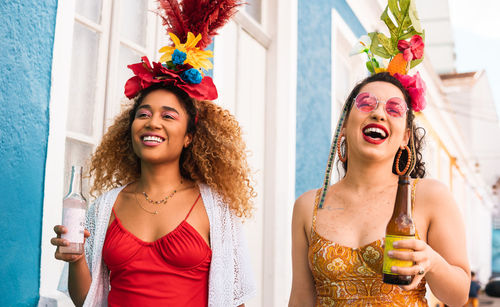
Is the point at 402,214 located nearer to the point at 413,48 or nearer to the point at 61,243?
the point at 413,48

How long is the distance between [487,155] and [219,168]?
18825 mm

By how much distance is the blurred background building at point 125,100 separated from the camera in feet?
8.05

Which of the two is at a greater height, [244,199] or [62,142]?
[62,142]

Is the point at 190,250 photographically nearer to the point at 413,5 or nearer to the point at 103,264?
the point at 103,264

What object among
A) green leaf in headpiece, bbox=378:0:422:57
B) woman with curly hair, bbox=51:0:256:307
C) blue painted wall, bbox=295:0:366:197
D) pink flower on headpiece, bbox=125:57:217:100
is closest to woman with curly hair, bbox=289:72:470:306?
green leaf in headpiece, bbox=378:0:422:57

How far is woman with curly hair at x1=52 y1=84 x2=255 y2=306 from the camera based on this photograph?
2326 millimetres

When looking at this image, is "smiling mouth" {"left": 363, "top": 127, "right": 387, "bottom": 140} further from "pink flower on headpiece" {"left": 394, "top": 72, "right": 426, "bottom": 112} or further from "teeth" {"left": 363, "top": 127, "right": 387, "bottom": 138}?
"pink flower on headpiece" {"left": 394, "top": 72, "right": 426, "bottom": 112}

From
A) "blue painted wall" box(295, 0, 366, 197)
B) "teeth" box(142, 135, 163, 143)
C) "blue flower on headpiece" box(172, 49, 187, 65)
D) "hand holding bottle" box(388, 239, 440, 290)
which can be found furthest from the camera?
"blue painted wall" box(295, 0, 366, 197)

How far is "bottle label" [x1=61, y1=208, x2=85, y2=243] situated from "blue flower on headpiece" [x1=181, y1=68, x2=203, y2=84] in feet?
2.66

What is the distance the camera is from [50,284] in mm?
2605

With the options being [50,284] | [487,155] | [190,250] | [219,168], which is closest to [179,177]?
[219,168]

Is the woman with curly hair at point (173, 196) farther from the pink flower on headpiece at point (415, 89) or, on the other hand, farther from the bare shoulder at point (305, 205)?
the pink flower on headpiece at point (415, 89)

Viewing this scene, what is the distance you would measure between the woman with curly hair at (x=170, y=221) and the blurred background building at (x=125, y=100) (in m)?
0.27

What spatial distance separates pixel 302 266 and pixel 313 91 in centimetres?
344
